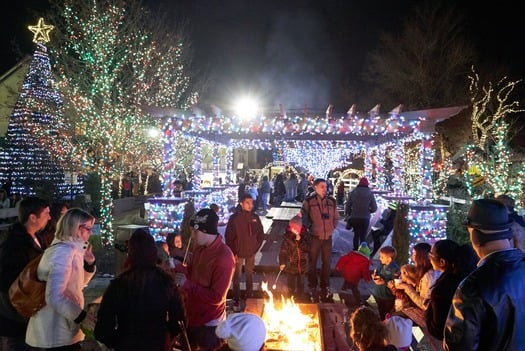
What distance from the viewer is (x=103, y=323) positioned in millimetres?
2717

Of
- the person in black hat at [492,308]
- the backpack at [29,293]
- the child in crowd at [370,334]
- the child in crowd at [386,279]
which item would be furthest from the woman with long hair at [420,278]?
the backpack at [29,293]

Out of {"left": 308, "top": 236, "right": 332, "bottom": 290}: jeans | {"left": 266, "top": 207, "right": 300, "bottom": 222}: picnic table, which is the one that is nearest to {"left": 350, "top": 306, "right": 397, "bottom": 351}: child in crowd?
{"left": 308, "top": 236, "right": 332, "bottom": 290}: jeans

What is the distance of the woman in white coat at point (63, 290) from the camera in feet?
9.82

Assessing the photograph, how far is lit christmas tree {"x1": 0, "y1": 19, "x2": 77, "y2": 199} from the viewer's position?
48.1 ft

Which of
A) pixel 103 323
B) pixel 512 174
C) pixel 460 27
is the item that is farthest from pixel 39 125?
pixel 460 27

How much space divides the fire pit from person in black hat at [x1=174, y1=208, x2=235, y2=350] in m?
0.79

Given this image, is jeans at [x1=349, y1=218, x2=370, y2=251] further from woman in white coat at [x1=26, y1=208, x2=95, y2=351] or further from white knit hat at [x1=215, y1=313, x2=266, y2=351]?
woman in white coat at [x1=26, y1=208, x2=95, y2=351]

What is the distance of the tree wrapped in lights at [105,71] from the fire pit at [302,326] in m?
7.48

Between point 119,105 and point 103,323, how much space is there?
12.2m

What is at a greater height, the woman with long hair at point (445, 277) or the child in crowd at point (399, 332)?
the woman with long hair at point (445, 277)

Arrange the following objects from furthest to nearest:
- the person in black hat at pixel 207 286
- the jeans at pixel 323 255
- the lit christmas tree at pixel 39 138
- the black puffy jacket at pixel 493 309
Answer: the lit christmas tree at pixel 39 138, the jeans at pixel 323 255, the person in black hat at pixel 207 286, the black puffy jacket at pixel 493 309

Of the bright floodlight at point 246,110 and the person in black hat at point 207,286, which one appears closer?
the person in black hat at point 207,286

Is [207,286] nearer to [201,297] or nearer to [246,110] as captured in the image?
[201,297]

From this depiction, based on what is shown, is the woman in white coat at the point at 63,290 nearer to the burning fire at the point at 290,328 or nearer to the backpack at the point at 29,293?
the backpack at the point at 29,293
